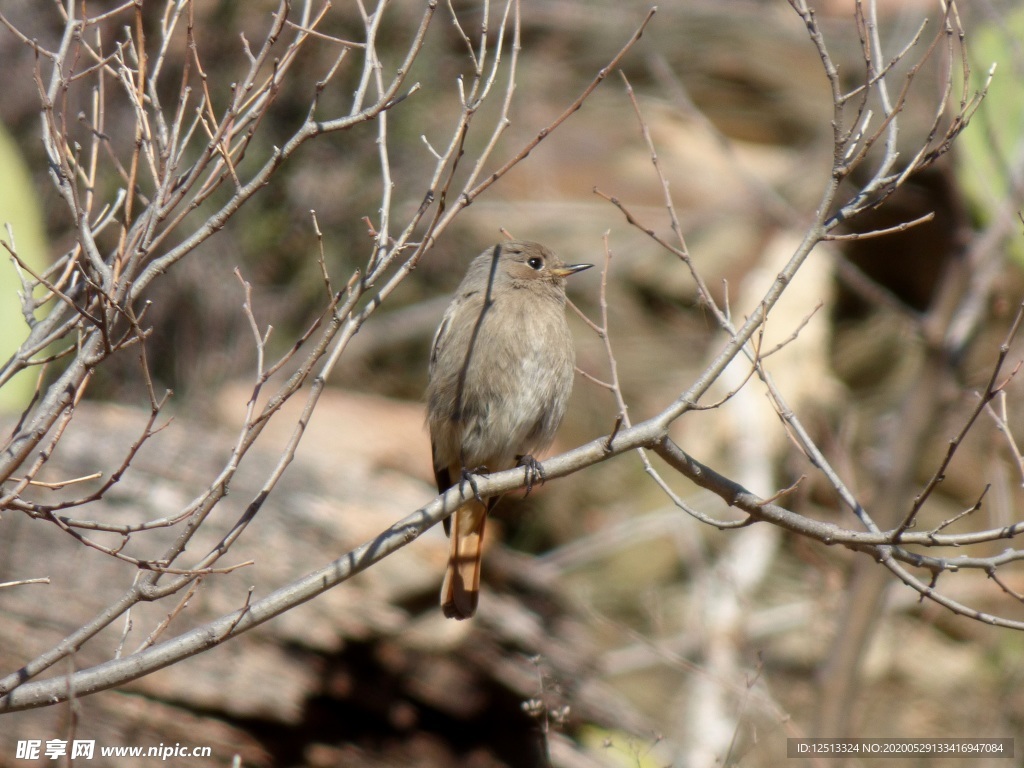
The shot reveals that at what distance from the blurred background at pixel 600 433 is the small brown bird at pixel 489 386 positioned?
591 millimetres

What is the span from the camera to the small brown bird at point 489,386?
4.44 meters

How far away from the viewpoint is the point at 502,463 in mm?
4668

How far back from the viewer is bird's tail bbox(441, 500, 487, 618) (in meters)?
4.34

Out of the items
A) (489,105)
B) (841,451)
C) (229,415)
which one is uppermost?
(489,105)

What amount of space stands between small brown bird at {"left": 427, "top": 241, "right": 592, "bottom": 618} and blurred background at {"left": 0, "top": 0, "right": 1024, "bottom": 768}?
1.94 ft

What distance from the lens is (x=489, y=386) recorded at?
446 centimetres

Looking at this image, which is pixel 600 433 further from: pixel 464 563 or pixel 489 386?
pixel 489 386

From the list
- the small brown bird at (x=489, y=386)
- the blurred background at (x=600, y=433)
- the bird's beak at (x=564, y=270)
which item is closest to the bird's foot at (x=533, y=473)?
the blurred background at (x=600, y=433)

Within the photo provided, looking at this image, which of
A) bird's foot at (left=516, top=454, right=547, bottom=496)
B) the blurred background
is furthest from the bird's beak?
bird's foot at (left=516, top=454, right=547, bottom=496)

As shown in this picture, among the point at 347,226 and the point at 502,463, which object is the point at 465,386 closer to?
the point at 502,463

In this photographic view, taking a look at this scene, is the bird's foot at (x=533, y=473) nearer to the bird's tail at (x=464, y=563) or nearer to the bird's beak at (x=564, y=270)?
the bird's tail at (x=464, y=563)

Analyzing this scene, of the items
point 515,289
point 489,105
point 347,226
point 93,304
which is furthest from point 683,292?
point 93,304

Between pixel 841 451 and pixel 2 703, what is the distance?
4.27 m

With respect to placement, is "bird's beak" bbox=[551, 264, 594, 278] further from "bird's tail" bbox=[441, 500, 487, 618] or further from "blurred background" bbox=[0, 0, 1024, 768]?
"bird's tail" bbox=[441, 500, 487, 618]
